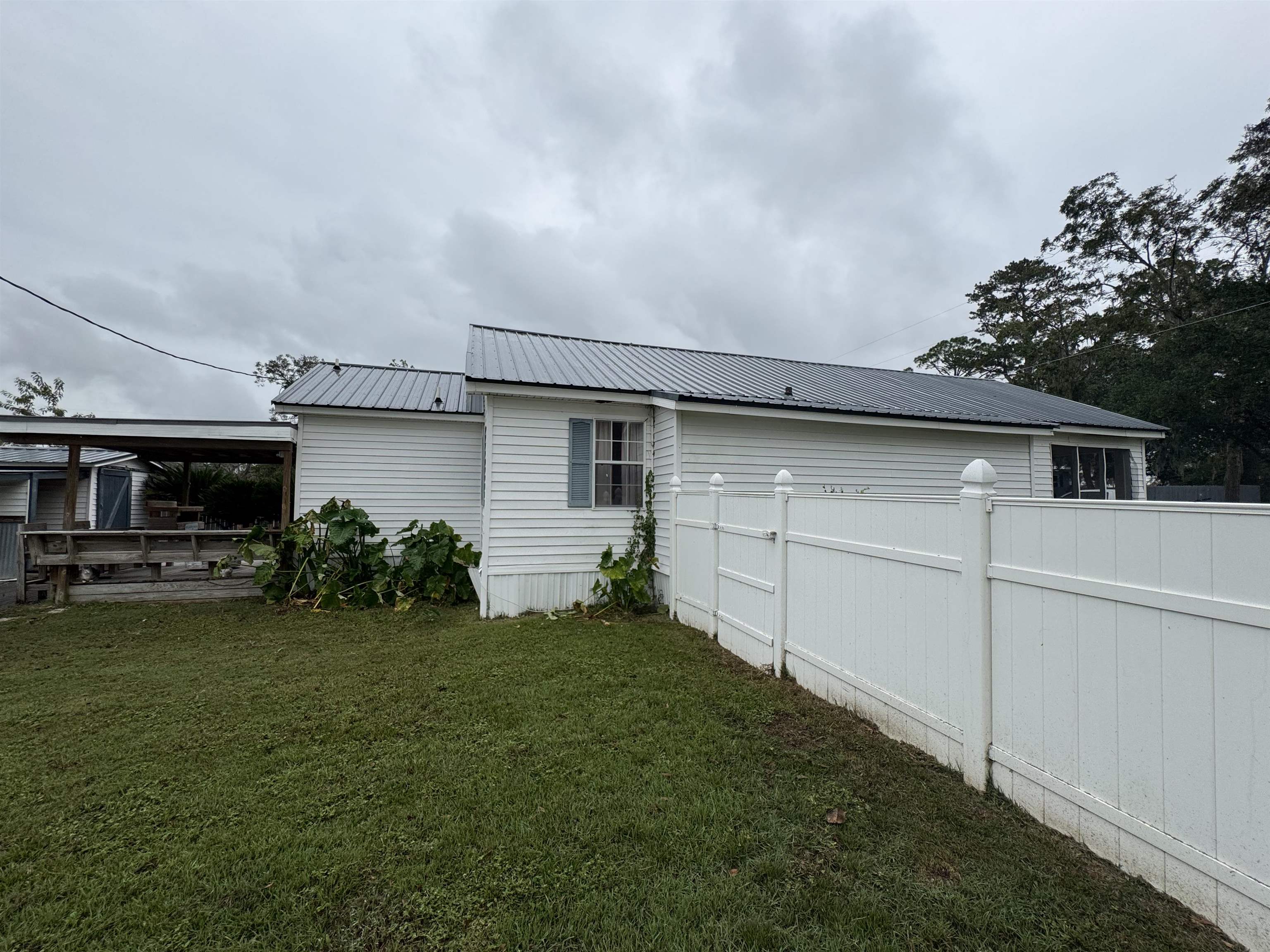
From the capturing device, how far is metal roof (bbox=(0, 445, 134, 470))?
12.2m

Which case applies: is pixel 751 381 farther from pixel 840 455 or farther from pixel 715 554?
pixel 715 554

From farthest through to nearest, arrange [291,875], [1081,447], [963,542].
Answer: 1. [1081,447]
2. [963,542]
3. [291,875]

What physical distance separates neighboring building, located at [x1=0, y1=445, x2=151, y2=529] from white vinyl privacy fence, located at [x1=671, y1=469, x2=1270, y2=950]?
48.7 ft

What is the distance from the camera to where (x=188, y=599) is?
870cm

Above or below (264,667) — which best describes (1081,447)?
above

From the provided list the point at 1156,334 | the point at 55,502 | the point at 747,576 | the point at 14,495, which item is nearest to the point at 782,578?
the point at 747,576

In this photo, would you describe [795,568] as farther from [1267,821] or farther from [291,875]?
[291,875]

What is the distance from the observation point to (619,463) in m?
8.00

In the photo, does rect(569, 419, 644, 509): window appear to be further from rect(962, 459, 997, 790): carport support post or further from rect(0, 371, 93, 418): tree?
rect(0, 371, 93, 418): tree

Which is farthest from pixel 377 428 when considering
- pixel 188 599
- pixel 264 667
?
pixel 264 667

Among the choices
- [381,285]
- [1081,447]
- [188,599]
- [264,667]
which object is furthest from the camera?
[381,285]

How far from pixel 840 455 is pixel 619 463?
3.59 metres

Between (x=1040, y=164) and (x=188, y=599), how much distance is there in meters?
27.2

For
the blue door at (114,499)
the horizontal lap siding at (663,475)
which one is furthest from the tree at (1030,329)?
the blue door at (114,499)
